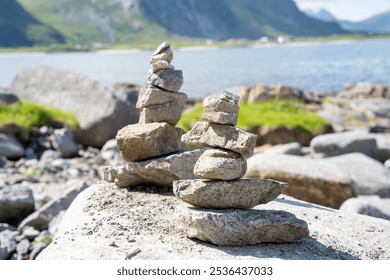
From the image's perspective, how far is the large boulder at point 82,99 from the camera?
67.2 feet

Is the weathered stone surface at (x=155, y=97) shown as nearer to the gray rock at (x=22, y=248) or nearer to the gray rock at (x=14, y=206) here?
the gray rock at (x=22, y=248)

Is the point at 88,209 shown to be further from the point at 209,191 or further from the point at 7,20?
the point at 7,20

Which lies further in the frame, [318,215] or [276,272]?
[318,215]

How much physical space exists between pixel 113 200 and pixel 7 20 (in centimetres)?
20553

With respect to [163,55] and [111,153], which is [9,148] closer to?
[111,153]

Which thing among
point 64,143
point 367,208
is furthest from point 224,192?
point 64,143

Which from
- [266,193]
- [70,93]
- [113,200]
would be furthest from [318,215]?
[70,93]

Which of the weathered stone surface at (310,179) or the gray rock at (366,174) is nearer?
the weathered stone surface at (310,179)

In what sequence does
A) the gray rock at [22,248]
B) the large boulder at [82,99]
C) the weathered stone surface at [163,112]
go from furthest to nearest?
the large boulder at [82,99] → the gray rock at [22,248] → the weathered stone surface at [163,112]

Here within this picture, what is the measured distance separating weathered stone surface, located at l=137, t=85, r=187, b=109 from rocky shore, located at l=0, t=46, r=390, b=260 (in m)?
0.02

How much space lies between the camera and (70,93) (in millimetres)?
22469

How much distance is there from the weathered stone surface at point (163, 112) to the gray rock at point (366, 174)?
6191 millimetres

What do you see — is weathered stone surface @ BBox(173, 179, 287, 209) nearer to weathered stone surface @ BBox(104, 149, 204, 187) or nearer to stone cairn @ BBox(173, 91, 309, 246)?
stone cairn @ BBox(173, 91, 309, 246)

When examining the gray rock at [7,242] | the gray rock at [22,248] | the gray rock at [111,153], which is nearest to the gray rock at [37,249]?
the gray rock at [22,248]
